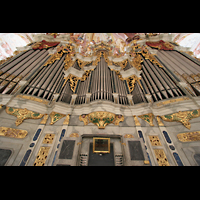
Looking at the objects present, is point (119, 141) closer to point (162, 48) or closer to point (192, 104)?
point (192, 104)

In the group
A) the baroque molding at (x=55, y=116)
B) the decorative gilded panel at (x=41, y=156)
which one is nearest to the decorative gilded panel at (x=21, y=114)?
the baroque molding at (x=55, y=116)

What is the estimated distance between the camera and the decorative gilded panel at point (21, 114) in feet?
14.8

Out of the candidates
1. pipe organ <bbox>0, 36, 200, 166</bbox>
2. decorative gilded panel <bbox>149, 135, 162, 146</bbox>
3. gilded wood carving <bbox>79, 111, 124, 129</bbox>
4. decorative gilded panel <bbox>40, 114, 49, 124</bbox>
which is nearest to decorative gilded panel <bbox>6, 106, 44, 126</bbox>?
pipe organ <bbox>0, 36, 200, 166</bbox>

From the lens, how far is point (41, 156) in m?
3.86

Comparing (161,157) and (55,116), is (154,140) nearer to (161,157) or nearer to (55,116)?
(161,157)

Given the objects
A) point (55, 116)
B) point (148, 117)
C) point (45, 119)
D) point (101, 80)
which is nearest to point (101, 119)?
point (55, 116)

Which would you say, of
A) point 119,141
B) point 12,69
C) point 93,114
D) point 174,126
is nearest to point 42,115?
point 93,114

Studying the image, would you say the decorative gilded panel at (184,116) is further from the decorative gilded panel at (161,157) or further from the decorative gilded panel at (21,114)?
the decorative gilded panel at (21,114)

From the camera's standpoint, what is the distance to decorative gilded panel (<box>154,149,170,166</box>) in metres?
3.78

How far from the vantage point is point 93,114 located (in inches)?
192

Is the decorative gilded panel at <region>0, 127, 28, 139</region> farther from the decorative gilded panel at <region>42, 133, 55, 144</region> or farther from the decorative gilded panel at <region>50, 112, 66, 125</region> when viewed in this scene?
the decorative gilded panel at <region>50, 112, 66, 125</region>

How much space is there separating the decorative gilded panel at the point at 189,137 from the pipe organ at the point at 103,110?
0.03 metres

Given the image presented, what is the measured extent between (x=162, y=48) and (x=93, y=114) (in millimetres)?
9578
